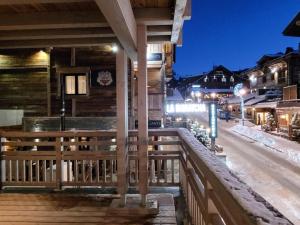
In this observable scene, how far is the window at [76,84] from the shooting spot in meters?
12.8

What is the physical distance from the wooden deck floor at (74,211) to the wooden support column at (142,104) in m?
0.42

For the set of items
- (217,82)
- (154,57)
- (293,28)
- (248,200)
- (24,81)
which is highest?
(217,82)

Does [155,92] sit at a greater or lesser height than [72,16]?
lesser

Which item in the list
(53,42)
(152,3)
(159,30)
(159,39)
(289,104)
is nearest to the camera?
(152,3)

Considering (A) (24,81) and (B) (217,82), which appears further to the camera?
(B) (217,82)

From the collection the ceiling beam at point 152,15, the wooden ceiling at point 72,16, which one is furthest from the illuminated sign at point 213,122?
the ceiling beam at point 152,15

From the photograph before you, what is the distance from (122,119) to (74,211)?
1687 millimetres

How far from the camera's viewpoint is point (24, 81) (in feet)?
41.5

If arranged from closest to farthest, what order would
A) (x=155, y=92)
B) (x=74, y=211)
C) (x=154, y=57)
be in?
(x=74, y=211) → (x=154, y=57) → (x=155, y=92)

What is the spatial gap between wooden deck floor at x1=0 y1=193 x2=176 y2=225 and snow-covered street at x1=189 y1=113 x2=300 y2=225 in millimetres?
9267

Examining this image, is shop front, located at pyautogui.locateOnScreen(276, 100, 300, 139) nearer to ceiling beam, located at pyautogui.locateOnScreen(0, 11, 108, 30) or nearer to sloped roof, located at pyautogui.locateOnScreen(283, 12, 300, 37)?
sloped roof, located at pyautogui.locateOnScreen(283, 12, 300, 37)

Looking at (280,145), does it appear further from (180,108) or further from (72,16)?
(72,16)

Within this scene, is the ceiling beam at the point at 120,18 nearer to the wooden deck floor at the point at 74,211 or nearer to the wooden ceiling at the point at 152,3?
the wooden ceiling at the point at 152,3

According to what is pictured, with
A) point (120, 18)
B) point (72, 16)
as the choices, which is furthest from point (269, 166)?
point (120, 18)
